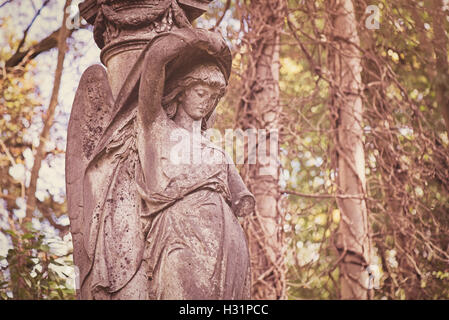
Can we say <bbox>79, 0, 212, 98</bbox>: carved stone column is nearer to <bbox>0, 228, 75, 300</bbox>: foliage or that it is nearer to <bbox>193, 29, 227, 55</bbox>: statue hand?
<bbox>193, 29, 227, 55</bbox>: statue hand

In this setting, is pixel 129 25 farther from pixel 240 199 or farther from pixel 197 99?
pixel 240 199

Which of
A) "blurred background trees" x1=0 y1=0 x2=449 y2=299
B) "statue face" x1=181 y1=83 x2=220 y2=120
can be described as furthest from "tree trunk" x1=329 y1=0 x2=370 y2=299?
"statue face" x1=181 y1=83 x2=220 y2=120

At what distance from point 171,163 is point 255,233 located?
326 cm

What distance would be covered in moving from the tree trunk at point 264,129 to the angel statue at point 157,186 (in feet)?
10.1

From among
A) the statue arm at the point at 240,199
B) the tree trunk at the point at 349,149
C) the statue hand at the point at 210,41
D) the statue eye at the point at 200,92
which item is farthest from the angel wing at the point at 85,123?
the tree trunk at the point at 349,149

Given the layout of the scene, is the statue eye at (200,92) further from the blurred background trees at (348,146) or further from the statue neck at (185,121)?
the blurred background trees at (348,146)

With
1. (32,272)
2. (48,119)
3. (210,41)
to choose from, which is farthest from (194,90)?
(48,119)

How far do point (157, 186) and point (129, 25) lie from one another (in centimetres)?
87

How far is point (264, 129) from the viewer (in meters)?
6.14

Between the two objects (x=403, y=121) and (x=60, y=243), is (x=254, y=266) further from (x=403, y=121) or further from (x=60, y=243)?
(x=403, y=121)

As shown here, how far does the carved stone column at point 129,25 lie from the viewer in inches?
117

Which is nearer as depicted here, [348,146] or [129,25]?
[129,25]

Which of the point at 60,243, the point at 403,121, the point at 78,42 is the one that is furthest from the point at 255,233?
the point at 78,42

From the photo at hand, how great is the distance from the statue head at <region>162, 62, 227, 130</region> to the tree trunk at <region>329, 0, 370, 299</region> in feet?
11.8
